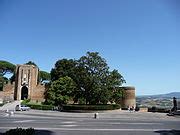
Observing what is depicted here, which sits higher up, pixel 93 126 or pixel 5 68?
pixel 5 68

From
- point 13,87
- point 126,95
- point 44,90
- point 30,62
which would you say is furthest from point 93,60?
point 30,62

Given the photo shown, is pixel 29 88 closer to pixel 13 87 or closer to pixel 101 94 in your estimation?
pixel 13 87

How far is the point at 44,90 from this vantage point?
8831 centimetres

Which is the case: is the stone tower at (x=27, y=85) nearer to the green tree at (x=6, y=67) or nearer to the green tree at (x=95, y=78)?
the green tree at (x=6, y=67)

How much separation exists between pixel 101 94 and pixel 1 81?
47.9m

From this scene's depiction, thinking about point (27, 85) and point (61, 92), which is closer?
point (61, 92)

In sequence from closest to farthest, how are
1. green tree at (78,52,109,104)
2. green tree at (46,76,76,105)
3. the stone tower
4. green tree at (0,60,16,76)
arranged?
green tree at (78,52,109,104)
green tree at (46,76,76,105)
the stone tower
green tree at (0,60,16,76)

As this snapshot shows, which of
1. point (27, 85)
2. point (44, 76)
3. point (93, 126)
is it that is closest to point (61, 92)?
point (27, 85)

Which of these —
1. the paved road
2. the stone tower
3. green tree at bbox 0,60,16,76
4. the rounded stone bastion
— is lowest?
the paved road

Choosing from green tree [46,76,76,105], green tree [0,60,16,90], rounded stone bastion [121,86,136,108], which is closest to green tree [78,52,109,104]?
green tree [46,76,76,105]

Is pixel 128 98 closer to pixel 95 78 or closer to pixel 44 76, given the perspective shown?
pixel 95 78

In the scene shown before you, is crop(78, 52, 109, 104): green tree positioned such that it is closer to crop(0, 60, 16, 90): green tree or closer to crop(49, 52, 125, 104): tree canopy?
crop(49, 52, 125, 104): tree canopy

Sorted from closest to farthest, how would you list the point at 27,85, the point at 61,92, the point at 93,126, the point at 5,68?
1. the point at 93,126
2. the point at 61,92
3. the point at 27,85
4. the point at 5,68

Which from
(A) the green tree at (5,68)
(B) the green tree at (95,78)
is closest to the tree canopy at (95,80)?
(B) the green tree at (95,78)
